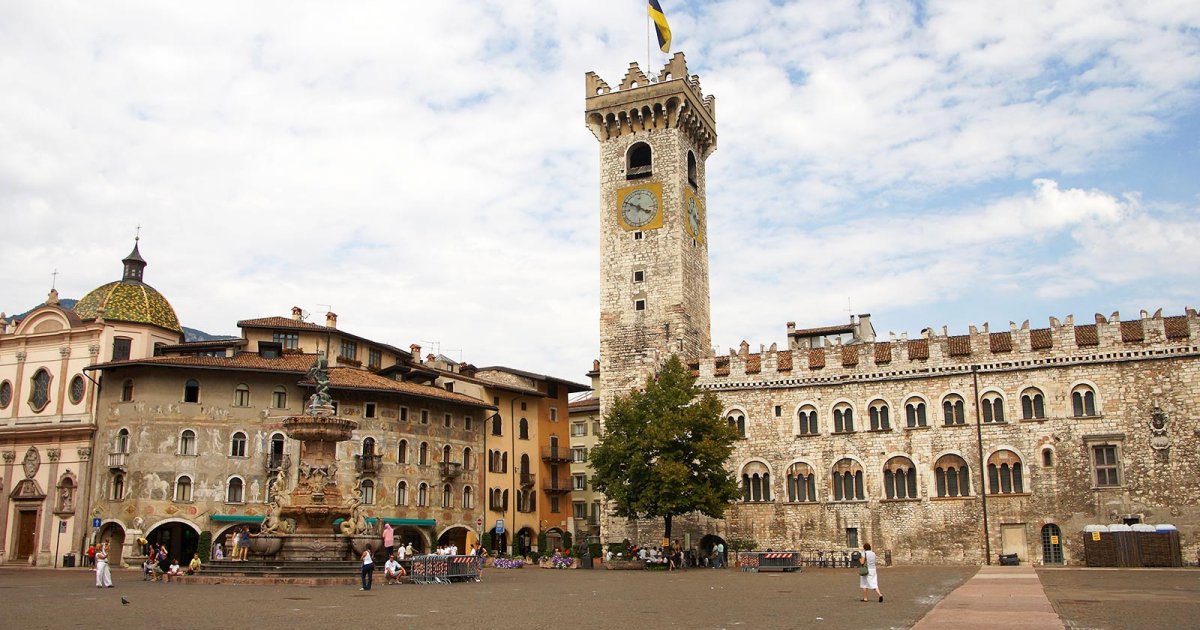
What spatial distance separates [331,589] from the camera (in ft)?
85.6

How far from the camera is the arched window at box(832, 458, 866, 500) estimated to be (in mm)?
49719

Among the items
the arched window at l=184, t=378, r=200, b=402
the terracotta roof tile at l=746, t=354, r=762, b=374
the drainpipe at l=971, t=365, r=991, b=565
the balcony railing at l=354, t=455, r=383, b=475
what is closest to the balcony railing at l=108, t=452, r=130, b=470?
the arched window at l=184, t=378, r=200, b=402

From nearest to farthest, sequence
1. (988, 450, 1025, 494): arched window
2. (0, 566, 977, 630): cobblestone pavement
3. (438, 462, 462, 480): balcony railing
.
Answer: (0, 566, 977, 630): cobblestone pavement, (988, 450, 1025, 494): arched window, (438, 462, 462, 480): balcony railing

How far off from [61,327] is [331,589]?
34.6 metres

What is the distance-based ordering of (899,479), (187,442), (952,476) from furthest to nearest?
(187,442) → (899,479) → (952,476)

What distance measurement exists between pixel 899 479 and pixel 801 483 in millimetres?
4892

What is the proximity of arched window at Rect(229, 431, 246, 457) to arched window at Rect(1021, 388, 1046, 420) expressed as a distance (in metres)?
38.4

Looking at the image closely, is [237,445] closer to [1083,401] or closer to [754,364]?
[754,364]

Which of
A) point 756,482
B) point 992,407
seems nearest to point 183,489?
point 756,482

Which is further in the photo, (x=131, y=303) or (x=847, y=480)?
(x=131, y=303)

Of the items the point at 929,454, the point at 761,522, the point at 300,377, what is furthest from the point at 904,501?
the point at 300,377

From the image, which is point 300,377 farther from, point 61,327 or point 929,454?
point 929,454

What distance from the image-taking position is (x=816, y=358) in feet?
171

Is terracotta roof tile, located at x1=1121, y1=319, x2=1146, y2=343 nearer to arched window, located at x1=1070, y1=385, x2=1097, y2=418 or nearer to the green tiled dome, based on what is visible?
arched window, located at x1=1070, y1=385, x2=1097, y2=418
